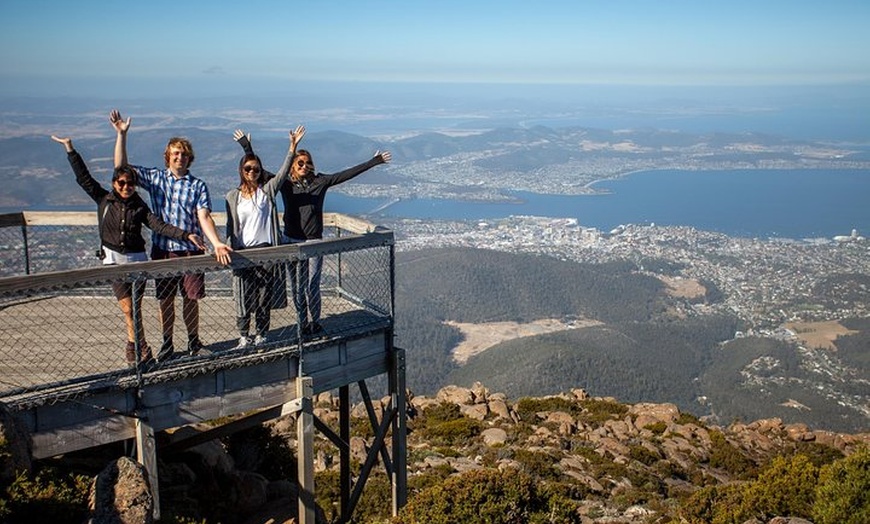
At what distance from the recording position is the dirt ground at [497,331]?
8938cm

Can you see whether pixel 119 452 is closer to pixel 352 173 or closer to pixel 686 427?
pixel 352 173

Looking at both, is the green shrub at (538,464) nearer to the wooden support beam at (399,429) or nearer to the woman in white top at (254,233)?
the wooden support beam at (399,429)

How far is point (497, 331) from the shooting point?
9738cm

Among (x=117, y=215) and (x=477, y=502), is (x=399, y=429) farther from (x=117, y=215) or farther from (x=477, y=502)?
(x=117, y=215)

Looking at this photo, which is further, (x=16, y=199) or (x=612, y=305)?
(x=612, y=305)

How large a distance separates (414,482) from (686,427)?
8482 millimetres

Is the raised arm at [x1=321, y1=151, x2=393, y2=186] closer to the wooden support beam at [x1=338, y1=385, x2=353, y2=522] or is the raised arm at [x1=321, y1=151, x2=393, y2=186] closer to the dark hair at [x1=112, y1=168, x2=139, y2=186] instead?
the dark hair at [x1=112, y1=168, x2=139, y2=186]

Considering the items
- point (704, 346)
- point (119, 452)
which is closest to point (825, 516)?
point (119, 452)

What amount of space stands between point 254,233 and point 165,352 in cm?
142

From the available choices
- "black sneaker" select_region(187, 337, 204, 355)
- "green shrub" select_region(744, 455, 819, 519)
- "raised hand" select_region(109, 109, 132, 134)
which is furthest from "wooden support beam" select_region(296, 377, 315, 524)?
"green shrub" select_region(744, 455, 819, 519)

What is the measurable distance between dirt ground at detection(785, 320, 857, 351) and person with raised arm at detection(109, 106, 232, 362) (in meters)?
89.2

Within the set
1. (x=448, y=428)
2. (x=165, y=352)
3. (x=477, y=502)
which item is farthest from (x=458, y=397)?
(x=165, y=352)

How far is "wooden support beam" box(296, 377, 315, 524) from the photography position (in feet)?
25.1

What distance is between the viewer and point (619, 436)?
17625 mm
